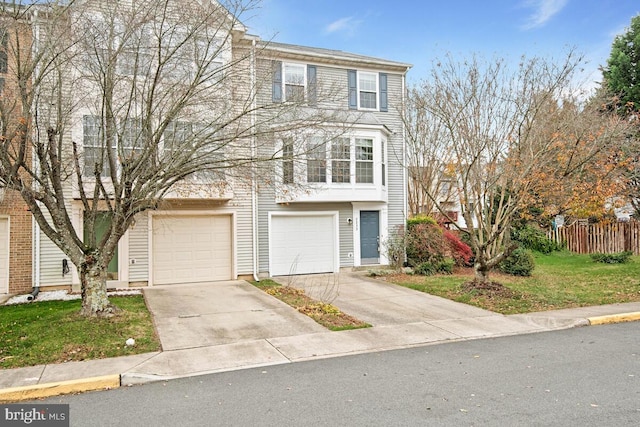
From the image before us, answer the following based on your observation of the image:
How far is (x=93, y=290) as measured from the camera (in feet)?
26.5

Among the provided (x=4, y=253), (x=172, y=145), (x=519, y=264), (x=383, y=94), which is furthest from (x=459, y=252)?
(x=4, y=253)

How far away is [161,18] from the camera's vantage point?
8148 millimetres

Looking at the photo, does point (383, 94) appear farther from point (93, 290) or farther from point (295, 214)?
point (93, 290)

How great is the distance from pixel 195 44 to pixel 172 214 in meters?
6.56

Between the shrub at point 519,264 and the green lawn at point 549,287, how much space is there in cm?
32

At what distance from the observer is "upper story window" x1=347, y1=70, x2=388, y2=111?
1597 centimetres

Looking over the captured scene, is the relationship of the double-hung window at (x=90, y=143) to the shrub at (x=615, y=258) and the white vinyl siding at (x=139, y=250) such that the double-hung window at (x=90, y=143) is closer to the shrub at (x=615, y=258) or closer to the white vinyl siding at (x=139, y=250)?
the white vinyl siding at (x=139, y=250)

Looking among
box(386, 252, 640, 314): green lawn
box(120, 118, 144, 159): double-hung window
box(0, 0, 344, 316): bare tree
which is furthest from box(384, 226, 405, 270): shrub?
box(120, 118, 144, 159): double-hung window

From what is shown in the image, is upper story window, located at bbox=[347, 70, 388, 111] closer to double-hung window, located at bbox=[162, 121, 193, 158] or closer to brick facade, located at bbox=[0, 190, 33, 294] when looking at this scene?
double-hung window, located at bbox=[162, 121, 193, 158]

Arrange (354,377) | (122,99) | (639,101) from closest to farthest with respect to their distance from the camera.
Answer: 1. (354,377)
2. (122,99)
3. (639,101)

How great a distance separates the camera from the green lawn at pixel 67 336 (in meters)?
6.35

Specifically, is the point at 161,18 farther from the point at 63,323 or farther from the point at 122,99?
the point at 63,323

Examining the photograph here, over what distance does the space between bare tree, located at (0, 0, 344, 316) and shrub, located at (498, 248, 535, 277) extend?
955 cm

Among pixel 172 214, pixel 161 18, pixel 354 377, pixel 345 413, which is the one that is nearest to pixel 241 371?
pixel 354 377
